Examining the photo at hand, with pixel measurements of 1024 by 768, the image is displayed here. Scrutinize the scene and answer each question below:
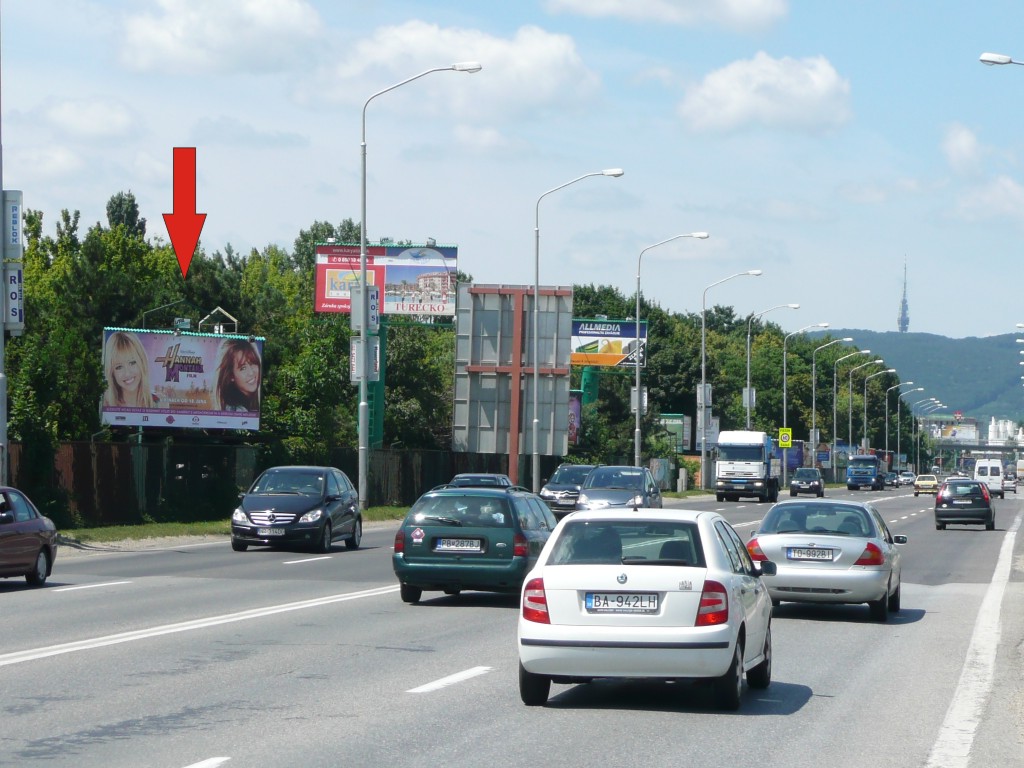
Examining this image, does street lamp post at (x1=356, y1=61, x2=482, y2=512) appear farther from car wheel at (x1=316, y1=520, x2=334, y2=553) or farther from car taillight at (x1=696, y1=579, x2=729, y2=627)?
car taillight at (x1=696, y1=579, x2=729, y2=627)

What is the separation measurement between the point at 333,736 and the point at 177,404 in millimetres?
37295

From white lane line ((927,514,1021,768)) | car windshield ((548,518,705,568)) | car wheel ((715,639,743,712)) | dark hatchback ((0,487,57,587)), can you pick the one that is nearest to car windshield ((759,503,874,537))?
white lane line ((927,514,1021,768))

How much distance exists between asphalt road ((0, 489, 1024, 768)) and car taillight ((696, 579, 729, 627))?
25.3 inches

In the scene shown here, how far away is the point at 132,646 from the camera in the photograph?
45.1 feet

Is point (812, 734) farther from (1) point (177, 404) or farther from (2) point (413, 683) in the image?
(1) point (177, 404)

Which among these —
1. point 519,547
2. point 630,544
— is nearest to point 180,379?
point 519,547

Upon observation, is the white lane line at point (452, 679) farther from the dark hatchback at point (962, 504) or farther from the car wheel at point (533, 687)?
the dark hatchback at point (962, 504)

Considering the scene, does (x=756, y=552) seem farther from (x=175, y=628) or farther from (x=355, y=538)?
(x=355, y=538)

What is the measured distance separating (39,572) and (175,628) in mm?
5942

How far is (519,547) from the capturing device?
18.4m

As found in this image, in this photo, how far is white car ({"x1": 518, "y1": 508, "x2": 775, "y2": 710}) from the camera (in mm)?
10203

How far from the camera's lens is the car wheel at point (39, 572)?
803 inches

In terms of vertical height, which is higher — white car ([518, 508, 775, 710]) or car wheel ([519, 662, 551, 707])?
white car ([518, 508, 775, 710])

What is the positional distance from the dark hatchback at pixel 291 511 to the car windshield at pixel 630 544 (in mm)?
17238
